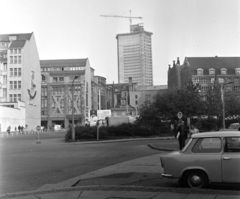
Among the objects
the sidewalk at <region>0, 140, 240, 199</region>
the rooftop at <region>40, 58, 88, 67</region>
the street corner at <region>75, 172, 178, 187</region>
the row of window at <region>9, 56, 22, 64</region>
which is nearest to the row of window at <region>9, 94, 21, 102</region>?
the row of window at <region>9, 56, 22, 64</region>

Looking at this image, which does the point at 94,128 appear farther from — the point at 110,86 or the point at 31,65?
the point at 110,86

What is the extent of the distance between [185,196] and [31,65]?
275 feet

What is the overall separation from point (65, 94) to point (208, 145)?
106027mm

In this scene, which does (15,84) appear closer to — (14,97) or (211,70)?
(14,97)

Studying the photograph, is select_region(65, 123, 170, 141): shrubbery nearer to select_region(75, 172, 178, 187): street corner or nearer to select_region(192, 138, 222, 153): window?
select_region(75, 172, 178, 187): street corner

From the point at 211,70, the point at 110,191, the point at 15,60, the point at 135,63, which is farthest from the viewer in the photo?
the point at 135,63

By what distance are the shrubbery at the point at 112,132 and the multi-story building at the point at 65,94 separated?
70.5 metres

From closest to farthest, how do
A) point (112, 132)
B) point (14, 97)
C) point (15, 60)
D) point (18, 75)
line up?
point (112, 132)
point (18, 75)
point (14, 97)
point (15, 60)

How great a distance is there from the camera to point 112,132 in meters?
37.4

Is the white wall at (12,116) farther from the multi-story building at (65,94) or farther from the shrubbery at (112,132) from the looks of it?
the shrubbery at (112,132)

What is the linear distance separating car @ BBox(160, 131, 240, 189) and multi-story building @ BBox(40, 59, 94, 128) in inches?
3998

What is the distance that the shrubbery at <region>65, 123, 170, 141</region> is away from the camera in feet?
113

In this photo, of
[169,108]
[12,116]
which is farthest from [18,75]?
[169,108]

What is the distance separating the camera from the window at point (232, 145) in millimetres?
7652
